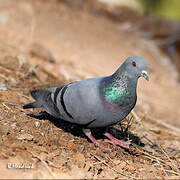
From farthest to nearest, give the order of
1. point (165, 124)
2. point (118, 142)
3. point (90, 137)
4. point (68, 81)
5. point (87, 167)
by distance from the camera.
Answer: point (68, 81) → point (165, 124) → point (118, 142) → point (90, 137) → point (87, 167)

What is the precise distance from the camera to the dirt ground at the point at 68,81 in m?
3.53

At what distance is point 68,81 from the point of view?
620 cm

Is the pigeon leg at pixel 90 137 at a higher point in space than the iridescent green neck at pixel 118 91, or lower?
lower

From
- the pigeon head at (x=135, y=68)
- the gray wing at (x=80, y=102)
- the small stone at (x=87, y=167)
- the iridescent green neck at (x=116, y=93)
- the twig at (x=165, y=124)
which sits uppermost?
the pigeon head at (x=135, y=68)

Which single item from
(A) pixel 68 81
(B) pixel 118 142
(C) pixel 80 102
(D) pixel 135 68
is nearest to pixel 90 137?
(B) pixel 118 142

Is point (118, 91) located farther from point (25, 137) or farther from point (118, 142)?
point (25, 137)

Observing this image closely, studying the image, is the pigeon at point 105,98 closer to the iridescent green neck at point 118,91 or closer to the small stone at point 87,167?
the iridescent green neck at point 118,91

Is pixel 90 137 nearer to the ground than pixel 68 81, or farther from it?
nearer to the ground

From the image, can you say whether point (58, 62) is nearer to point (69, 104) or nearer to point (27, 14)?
point (27, 14)

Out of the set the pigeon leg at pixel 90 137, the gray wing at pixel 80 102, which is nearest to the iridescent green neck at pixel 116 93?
the gray wing at pixel 80 102

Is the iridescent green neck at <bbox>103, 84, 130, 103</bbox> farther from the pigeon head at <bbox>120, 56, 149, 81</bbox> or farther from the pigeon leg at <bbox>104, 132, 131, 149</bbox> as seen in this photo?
the pigeon leg at <bbox>104, 132, 131, 149</bbox>

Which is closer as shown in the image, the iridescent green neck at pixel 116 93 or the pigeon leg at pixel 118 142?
the iridescent green neck at pixel 116 93

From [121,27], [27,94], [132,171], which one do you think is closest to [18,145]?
[132,171]

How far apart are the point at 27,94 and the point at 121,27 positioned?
7.95m
